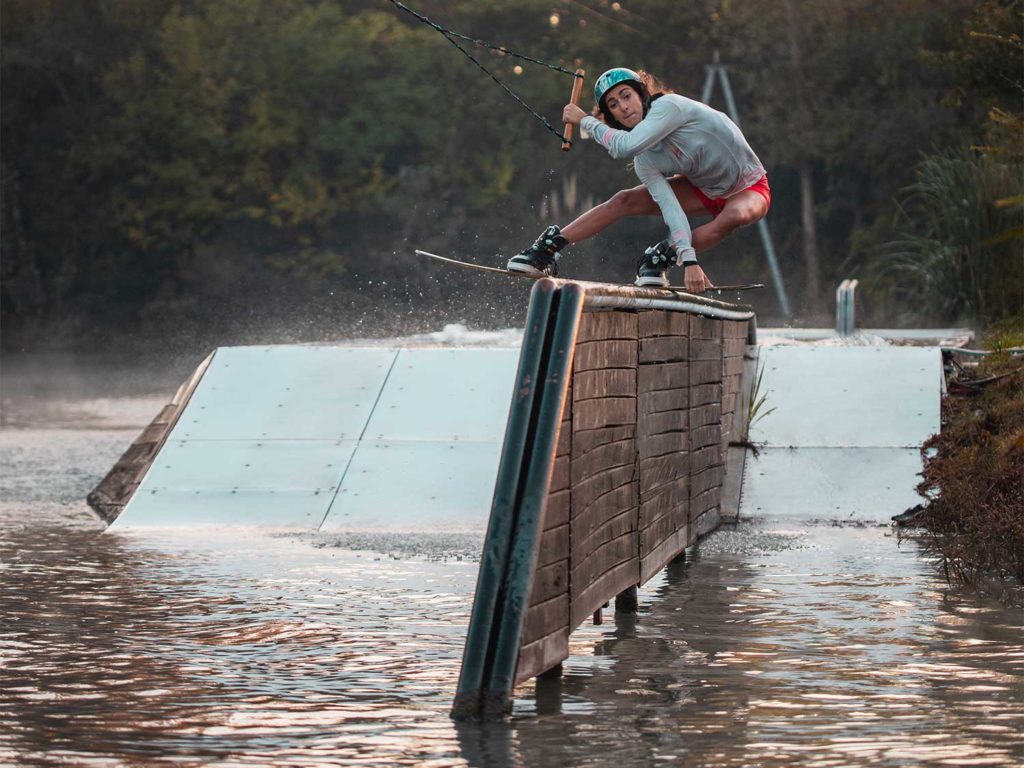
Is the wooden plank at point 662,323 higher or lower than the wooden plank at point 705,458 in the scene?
higher

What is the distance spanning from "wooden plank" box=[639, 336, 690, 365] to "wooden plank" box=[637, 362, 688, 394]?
0.09 ft

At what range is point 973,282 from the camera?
19297mm

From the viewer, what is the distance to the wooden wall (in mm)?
5918

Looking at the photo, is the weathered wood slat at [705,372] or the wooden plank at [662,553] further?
the weathered wood slat at [705,372]

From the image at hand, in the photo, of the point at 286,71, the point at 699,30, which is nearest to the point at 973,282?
the point at 699,30

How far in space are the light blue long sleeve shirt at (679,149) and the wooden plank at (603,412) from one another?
175cm

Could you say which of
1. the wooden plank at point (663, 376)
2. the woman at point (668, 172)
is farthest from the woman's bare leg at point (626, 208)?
the wooden plank at point (663, 376)

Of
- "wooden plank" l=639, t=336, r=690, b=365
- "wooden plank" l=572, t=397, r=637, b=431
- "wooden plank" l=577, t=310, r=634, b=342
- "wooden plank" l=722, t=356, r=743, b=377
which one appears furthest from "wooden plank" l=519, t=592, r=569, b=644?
"wooden plank" l=722, t=356, r=743, b=377

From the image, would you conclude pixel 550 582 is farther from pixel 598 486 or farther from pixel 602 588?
pixel 602 588

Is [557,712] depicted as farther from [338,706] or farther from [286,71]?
[286,71]

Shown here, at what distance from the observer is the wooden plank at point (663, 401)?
7469 mm

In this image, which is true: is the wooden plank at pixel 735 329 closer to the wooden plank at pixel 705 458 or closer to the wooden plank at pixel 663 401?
the wooden plank at pixel 705 458

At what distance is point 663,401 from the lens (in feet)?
26.4

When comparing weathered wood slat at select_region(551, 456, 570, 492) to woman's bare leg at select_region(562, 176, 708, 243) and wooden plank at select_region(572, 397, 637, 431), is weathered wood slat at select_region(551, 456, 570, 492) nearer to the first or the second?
wooden plank at select_region(572, 397, 637, 431)
